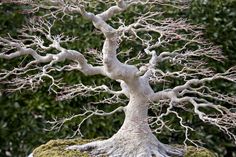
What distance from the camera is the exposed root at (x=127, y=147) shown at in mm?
1780

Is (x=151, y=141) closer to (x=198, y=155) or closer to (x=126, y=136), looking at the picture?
(x=126, y=136)

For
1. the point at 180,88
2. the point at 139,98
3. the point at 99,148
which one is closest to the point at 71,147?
the point at 99,148

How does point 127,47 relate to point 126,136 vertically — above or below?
above

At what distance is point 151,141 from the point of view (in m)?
1.82

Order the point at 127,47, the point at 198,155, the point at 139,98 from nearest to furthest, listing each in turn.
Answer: the point at 139,98 → the point at 198,155 → the point at 127,47

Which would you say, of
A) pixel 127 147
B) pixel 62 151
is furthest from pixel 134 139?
pixel 62 151

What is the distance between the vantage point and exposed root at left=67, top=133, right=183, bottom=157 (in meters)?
1.78

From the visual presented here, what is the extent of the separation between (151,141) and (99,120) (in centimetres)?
93

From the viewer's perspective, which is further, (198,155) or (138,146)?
(198,155)

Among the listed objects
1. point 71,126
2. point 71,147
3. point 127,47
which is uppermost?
point 127,47

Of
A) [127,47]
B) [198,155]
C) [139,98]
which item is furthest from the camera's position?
[127,47]

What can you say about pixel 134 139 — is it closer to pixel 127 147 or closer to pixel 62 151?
pixel 127 147

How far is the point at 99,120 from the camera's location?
2.72 m

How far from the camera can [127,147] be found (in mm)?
1795
